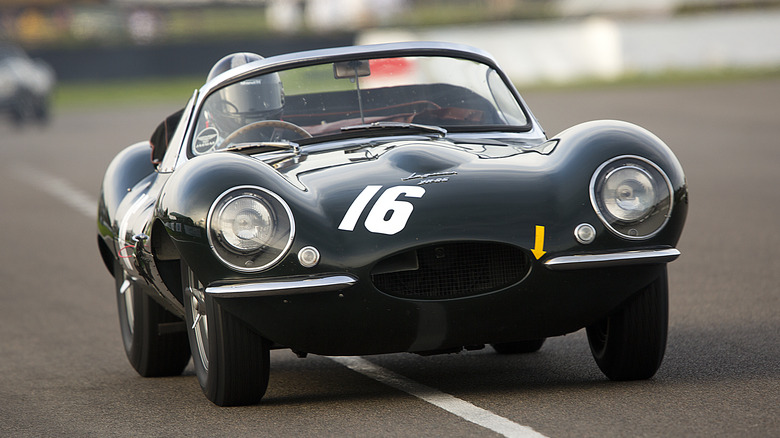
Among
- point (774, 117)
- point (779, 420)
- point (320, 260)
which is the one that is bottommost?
point (774, 117)

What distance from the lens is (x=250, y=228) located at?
4.46 metres

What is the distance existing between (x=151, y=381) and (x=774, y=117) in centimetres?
1785

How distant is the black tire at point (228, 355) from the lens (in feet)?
15.0

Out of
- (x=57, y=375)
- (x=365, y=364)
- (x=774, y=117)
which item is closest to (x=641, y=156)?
(x=365, y=364)

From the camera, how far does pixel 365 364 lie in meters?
5.84

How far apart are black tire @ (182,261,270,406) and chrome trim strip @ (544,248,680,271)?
110 cm

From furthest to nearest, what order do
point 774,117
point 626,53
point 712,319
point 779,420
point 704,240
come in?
point 626,53 < point 774,117 < point 704,240 < point 712,319 < point 779,420

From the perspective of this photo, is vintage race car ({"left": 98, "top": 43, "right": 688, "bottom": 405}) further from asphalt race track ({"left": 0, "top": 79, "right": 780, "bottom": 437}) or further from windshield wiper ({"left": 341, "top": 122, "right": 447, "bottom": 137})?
windshield wiper ({"left": 341, "top": 122, "right": 447, "bottom": 137})

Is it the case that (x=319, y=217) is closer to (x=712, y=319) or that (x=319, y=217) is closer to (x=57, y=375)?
(x=57, y=375)

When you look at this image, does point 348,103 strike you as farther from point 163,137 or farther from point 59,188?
point 59,188

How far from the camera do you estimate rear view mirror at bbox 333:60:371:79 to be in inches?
230

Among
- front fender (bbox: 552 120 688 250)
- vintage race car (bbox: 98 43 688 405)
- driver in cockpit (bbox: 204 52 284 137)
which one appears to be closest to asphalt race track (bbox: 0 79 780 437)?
vintage race car (bbox: 98 43 688 405)

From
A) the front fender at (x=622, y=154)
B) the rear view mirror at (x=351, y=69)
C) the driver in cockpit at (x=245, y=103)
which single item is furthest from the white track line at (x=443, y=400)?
the rear view mirror at (x=351, y=69)

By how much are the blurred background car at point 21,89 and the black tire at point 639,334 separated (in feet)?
83.3
